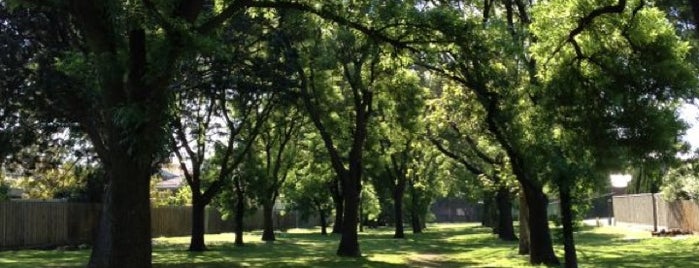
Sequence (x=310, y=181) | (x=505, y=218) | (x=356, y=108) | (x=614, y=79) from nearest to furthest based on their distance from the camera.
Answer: (x=614, y=79)
(x=356, y=108)
(x=505, y=218)
(x=310, y=181)

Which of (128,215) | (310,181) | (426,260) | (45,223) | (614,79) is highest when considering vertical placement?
(614,79)

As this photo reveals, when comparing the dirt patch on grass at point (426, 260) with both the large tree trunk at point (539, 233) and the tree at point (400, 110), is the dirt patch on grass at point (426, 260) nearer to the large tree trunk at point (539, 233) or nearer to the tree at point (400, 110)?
the large tree trunk at point (539, 233)

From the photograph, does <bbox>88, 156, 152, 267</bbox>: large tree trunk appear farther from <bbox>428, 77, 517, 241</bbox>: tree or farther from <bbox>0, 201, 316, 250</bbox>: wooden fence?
<bbox>0, 201, 316, 250</bbox>: wooden fence

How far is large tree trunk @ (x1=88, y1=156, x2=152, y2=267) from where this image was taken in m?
10.8

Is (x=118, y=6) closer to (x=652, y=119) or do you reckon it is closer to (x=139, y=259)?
(x=139, y=259)

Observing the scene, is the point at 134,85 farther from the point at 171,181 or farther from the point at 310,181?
the point at 171,181

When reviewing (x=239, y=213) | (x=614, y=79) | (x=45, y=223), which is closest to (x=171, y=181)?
(x=239, y=213)

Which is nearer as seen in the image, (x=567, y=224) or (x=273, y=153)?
(x=567, y=224)

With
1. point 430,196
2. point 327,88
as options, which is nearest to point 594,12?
point 327,88

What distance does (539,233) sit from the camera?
21781mm

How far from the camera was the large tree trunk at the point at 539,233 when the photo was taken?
71.1ft

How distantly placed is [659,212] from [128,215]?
3831 centimetres

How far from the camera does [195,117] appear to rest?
2984cm

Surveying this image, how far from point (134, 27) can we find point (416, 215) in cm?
4534
